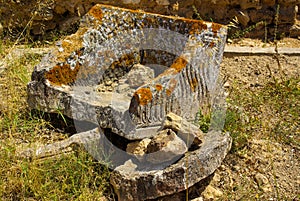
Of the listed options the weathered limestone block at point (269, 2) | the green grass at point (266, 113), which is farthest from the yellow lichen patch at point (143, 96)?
the weathered limestone block at point (269, 2)

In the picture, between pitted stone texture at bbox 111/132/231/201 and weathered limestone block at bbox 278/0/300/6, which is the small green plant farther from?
weathered limestone block at bbox 278/0/300/6

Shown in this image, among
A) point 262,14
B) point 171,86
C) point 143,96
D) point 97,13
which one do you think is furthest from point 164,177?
point 262,14

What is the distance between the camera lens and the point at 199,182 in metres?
3.66

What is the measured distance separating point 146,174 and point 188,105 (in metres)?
0.81

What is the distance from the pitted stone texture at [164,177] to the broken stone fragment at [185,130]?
0.08m

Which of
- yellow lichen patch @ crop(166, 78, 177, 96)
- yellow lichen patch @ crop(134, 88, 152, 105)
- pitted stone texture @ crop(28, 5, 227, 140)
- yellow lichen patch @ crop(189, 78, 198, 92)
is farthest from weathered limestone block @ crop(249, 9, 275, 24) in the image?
yellow lichen patch @ crop(134, 88, 152, 105)

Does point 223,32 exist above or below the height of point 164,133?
above

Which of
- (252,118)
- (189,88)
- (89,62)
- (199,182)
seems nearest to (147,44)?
(89,62)

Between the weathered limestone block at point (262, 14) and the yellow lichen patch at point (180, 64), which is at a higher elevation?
the weathered limestone block at point (262, 14)

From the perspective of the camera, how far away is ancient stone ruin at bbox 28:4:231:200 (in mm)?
3424

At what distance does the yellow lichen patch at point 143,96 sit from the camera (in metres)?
3.55

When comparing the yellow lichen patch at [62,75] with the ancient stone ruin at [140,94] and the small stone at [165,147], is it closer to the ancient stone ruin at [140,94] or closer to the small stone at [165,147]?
the ancient stone ruin at [140,94]

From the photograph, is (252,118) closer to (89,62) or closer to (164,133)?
(164,133)

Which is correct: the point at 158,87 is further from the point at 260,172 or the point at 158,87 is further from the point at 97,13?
the point at 97,13
